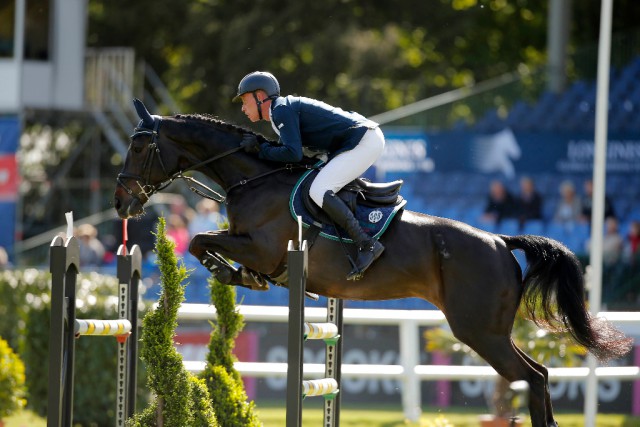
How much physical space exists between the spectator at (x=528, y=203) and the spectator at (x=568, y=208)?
12.6 inches

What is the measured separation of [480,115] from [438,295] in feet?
32.0

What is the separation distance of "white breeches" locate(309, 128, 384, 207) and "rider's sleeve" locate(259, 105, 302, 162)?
19cm

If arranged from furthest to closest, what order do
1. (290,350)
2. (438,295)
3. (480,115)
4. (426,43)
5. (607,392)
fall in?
(426,43), (480,115), (607,392), (438,295), (290,350)

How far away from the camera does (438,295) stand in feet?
21.2

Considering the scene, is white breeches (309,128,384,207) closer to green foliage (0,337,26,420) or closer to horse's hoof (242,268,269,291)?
horse's hoof (242,268,269,291)

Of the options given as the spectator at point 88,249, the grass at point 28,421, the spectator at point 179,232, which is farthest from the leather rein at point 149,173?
the spectator at point 88,249

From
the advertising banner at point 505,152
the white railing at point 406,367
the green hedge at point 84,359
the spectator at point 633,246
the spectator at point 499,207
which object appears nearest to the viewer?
the white railing at point 406,367

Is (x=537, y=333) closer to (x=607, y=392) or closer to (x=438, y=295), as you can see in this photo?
(x=607, y=392)

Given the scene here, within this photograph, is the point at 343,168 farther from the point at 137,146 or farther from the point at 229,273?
the point at 137,146

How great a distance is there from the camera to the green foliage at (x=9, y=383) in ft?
25.0

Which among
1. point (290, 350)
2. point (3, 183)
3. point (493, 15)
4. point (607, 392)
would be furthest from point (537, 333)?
point (493, 15)

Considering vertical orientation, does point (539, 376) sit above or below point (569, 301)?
below

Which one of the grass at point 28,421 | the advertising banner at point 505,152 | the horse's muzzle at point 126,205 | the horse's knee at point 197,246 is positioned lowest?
the grass at point 28,421

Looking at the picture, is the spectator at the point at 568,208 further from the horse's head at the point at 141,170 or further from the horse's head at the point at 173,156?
the horse's head at the point at 141,170
